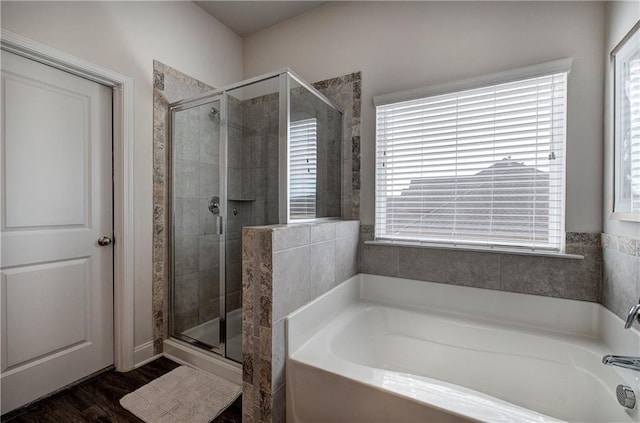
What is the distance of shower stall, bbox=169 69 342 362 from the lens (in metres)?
1.67

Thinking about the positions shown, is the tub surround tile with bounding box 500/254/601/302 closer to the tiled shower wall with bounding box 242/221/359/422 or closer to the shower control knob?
the tiled shower wall with bounding box 242/221/359/422

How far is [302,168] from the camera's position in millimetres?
1737

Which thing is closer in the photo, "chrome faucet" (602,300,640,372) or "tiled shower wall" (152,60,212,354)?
"chrome faucet" (602,300,640,372)

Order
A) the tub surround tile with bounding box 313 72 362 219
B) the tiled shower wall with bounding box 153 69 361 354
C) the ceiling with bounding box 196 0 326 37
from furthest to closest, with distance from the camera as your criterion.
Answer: the ceiling with bounding box 196 0 326 37 → the tub surround tile with bounding box 313 72 362 219 → the tiled shower wall with bounding box 153 69 361 354

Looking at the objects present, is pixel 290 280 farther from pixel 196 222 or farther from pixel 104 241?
pixel 104 241

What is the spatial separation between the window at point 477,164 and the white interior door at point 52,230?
6.25 ft

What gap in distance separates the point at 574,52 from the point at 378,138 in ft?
3.78

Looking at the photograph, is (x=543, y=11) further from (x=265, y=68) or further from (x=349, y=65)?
(x=265, y=68)

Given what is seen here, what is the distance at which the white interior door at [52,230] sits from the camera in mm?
1438

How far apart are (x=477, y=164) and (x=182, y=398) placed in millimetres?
2260

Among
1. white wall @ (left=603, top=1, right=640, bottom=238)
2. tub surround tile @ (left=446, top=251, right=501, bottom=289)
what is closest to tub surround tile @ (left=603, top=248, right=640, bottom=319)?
white wall @ (left=603, top=1, right=640, bottom=238)

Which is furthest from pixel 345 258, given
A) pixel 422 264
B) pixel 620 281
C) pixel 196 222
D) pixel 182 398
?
pixel 620 281

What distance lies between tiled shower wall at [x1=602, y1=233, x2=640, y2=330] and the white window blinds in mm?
1518

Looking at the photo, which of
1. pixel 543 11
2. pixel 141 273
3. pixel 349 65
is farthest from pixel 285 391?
pixel 543 11
